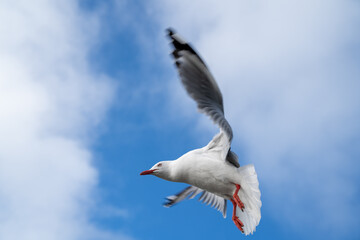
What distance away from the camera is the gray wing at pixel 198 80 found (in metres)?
5.74

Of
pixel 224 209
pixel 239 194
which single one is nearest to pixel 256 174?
pixel 239 194

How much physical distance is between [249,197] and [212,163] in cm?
71

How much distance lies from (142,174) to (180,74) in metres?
1.92

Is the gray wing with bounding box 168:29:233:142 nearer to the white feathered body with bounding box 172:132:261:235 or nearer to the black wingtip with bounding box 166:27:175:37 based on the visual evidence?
the black wingtip with bounding box 166:27:175:37

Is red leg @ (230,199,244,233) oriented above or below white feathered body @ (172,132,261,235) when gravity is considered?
below

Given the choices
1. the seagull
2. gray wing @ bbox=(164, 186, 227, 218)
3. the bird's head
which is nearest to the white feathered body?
the seagull

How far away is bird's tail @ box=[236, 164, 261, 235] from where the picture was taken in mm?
6281

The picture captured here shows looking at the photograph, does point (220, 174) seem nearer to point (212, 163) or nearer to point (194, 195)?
point (212, 163)

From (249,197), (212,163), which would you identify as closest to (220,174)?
(212,163)

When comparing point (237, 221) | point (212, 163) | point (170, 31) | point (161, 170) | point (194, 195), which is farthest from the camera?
point (194, 195)

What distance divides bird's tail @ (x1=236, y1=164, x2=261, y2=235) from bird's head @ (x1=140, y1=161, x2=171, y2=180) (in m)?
Result: 1.05

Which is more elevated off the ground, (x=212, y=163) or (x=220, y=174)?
(x=212, y=163)

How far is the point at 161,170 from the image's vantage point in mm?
6758

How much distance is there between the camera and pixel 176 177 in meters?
6.55
